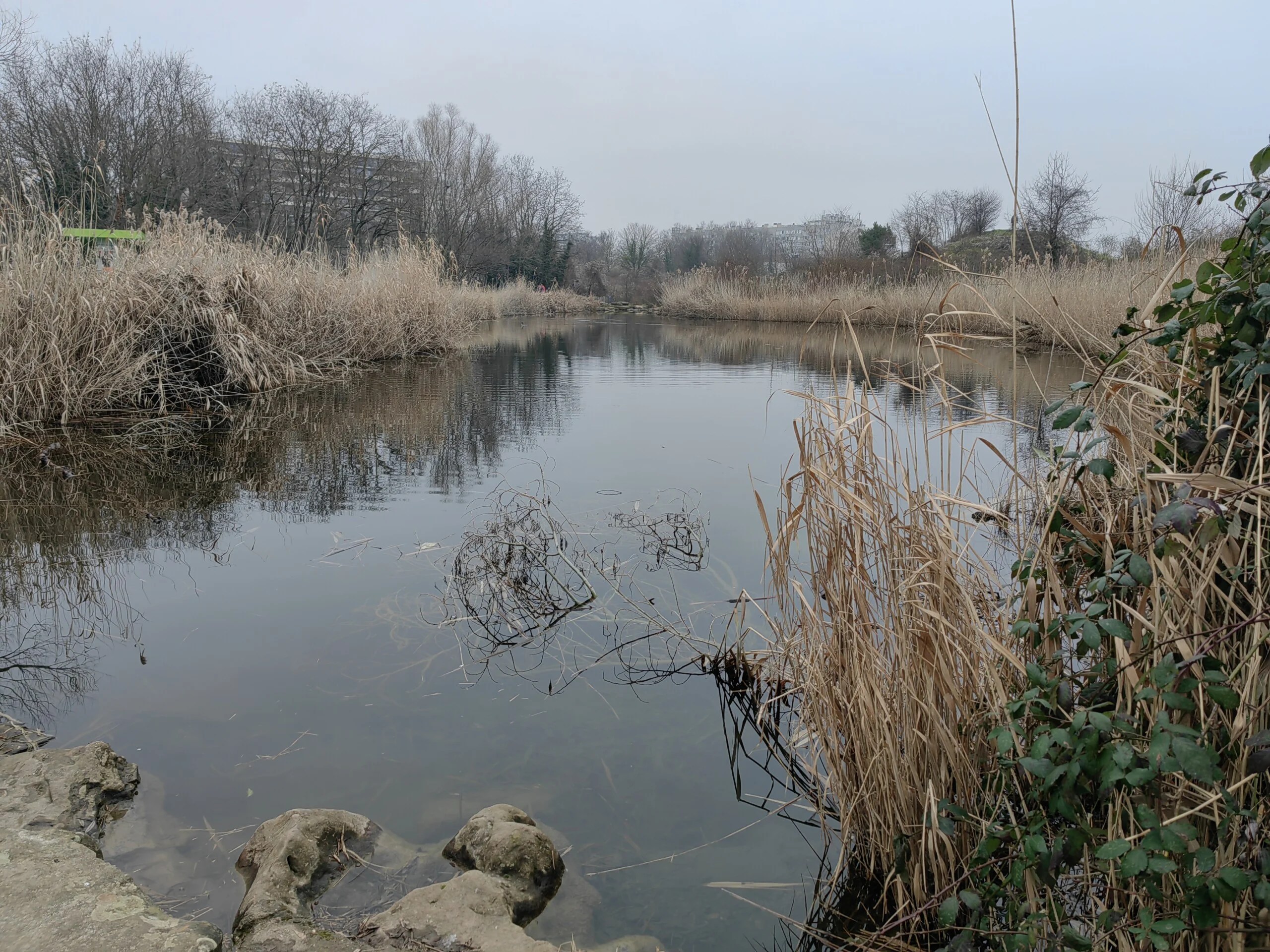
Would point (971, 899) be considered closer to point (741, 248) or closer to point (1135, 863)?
point (1135, 863)

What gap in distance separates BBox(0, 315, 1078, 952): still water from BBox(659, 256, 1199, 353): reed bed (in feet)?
0.71

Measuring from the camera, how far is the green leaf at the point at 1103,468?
140 cm

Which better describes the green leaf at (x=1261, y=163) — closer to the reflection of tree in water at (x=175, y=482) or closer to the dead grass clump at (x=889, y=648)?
the dead grass clump at (x=889, y=648)

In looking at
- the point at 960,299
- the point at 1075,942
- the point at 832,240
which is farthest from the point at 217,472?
the point at 832,240

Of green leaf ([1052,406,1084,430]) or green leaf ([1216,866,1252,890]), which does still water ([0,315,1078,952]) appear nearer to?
green leaf ([1052,406,1084,430])

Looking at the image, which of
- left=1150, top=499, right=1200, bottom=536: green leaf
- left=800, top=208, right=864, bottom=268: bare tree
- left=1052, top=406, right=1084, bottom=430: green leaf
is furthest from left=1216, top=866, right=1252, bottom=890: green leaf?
left=800, top=208, right=864, bottom=268: bare tree

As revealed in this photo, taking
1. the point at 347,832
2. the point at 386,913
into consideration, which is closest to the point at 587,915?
the point at 386,913

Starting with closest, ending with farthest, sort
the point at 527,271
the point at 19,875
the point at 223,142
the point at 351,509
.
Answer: the point at 19,875 < the point at 351,509 < the point at 223,142 < the point at 527,271

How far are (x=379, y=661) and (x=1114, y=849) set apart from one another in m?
2.78

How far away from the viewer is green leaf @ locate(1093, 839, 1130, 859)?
1.26 m

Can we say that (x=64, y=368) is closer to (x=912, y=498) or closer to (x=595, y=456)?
(x=595, y=456)

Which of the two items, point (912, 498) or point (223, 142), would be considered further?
point (223, 142)

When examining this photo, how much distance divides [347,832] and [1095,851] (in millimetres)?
1838

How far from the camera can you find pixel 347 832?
87.8 inches
